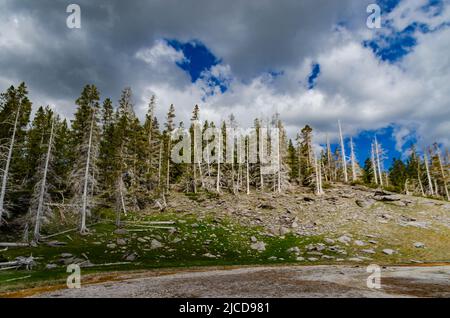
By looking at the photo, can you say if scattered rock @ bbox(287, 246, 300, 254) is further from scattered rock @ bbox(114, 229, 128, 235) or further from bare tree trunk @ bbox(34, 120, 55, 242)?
bare tree trunk @ bbox(34, 120, 55, 242)

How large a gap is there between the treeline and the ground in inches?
155

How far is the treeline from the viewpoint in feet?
93.1

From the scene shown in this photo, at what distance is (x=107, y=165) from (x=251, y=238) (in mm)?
26273

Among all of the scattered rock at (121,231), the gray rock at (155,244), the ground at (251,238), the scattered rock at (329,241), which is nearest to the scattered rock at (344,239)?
the ground at (251,238)

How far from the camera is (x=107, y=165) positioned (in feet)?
138

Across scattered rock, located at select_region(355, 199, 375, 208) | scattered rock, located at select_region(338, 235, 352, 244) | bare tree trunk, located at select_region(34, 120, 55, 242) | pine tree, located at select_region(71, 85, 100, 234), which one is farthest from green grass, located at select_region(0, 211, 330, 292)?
scattered rock, located at select_region(355, 199, 375, 208)

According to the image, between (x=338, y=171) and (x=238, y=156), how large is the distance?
3921 cm

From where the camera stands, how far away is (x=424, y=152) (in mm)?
66250

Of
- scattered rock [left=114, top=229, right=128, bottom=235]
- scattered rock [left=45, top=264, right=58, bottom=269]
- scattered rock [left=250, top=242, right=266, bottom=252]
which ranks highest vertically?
scattered rock [left=114, top=229, right=128, bottom=235]

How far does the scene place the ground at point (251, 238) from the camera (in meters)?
20.2

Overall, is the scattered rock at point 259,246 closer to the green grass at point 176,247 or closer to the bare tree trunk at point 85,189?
the green grass at point 176,247

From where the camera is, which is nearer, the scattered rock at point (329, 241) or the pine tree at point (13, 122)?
the pine tree at point (13, 122)

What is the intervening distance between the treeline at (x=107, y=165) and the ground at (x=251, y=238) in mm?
3944
